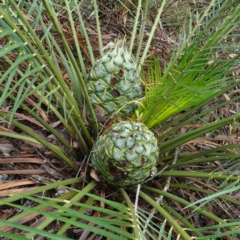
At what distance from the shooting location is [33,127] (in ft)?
4.09

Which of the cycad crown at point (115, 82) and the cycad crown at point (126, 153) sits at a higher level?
the cycad crown at point (115, 82)

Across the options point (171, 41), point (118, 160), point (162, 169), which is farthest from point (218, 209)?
point (171, 41)

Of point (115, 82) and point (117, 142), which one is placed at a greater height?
point (115, 82)

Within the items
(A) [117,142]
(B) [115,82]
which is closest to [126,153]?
(A) [117,142]

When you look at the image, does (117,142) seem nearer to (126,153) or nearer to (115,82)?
(126,153)

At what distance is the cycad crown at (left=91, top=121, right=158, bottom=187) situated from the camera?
958 millimetres

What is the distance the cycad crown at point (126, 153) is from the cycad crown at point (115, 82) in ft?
0.29

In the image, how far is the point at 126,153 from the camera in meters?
0.96

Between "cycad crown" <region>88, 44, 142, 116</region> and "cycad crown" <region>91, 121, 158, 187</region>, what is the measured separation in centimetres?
9

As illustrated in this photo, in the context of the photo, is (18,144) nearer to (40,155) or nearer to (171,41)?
(40,155)

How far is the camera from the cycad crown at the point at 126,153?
3.14ft

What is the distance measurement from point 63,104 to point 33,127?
0.32 m

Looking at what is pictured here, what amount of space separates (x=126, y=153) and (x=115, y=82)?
205 millimetres

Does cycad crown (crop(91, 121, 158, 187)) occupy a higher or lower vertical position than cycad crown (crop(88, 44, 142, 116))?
lower
